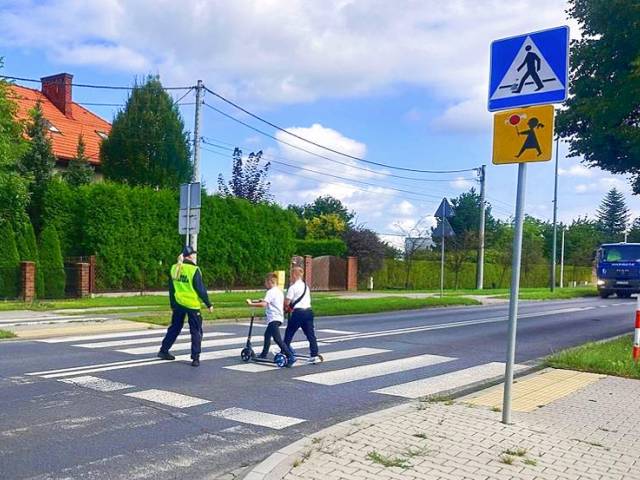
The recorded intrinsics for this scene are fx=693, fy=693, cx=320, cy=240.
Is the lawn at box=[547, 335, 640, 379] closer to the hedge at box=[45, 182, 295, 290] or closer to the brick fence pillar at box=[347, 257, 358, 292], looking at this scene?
the hedge at box=[45, 182, 295, 290]

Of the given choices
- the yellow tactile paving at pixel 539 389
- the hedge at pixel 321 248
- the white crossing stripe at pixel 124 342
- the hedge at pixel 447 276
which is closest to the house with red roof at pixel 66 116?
the hedge at pixel 321 248

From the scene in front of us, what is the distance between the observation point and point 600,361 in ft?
33.8

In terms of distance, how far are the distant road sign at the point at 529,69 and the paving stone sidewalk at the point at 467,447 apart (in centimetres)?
298

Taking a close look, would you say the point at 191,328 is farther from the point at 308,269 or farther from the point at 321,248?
the point at 321,248

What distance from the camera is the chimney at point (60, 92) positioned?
42906mm

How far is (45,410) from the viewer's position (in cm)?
695

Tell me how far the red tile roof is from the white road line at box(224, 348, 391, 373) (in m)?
28.3

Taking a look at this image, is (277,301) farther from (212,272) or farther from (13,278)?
(212,272)

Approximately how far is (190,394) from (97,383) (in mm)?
1283

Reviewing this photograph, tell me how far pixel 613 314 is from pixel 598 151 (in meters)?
8.14

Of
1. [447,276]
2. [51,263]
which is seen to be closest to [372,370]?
[51,263]

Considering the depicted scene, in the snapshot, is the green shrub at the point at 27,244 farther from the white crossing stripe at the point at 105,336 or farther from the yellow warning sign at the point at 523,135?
the yellow warning sign at the point at 523,135

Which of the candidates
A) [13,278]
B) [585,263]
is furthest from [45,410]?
[585,263]

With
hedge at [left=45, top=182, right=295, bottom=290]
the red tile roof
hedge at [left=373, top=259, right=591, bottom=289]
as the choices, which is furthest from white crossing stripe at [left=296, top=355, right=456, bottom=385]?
the red tile roof
